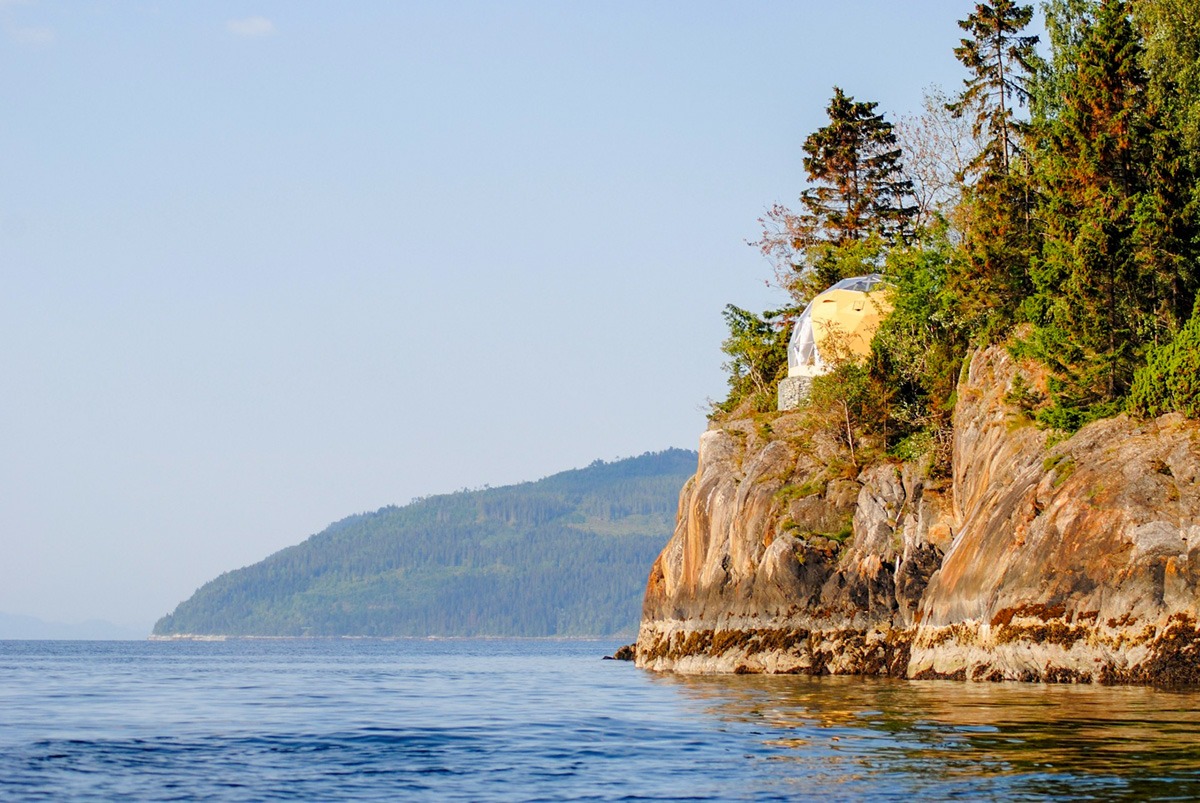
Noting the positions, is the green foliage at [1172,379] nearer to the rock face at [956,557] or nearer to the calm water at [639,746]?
the rock face at [956,557]

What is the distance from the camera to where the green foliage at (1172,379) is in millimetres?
38656

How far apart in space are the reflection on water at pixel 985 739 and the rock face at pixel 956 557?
2.36m

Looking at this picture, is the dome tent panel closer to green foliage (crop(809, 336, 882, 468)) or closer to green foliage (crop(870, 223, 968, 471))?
green foliage (crop(870, 223, 968, 471))

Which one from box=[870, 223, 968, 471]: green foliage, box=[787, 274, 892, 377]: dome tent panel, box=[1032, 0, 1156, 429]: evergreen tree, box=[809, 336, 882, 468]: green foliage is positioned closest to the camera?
box=[1032, 0, 1156, 429]: evergreen tree

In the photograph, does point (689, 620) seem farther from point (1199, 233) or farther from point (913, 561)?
point (1199, 233)

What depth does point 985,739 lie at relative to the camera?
23.0 meters

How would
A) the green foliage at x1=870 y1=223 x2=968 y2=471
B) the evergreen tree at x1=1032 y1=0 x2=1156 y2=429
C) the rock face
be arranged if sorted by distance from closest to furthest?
the rock face, the evergreen tree at x1=1032 y1=0 x2=1156 y2=429, the green foliage at x1=870 y1=223 x2=968 y2=471

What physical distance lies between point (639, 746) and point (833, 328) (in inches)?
1615

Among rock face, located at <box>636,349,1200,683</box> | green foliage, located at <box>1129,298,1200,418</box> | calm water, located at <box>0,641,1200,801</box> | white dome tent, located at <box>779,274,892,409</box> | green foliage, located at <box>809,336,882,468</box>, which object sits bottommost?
calm water, located at <box>0,641,1200,801</box>

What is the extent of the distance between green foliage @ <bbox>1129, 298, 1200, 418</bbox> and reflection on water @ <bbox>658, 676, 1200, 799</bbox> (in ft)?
32.0

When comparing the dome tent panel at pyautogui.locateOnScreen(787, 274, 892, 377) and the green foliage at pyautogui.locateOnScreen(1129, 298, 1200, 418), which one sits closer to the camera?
the green foliage at pyautogui.locateOnScreen(1129, 298, 1200, 418)

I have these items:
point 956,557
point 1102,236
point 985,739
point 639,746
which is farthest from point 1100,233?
point 639,746

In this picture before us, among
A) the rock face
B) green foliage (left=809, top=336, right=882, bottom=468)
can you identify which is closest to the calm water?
the rock face

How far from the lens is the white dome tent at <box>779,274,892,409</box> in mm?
62062
